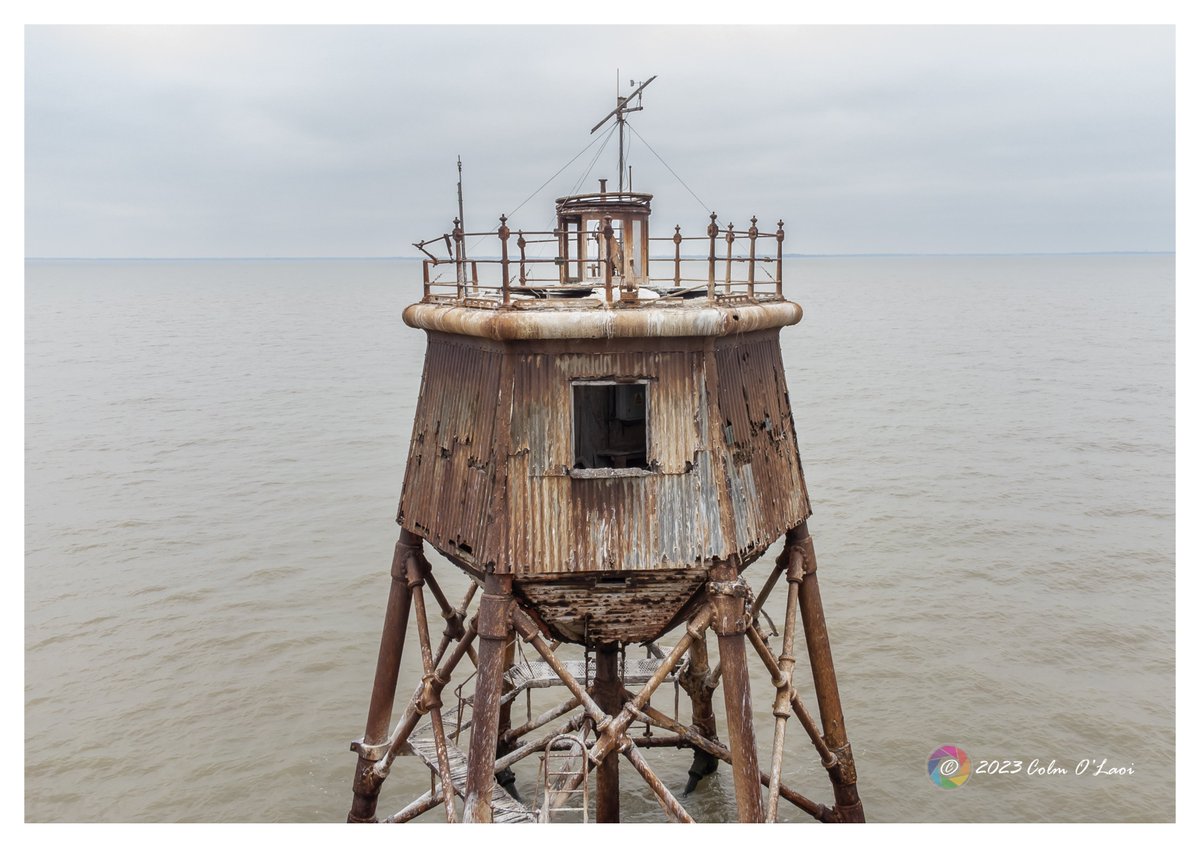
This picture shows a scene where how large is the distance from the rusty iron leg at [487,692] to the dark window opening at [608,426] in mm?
3360

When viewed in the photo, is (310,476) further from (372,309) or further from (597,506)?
(372,309)

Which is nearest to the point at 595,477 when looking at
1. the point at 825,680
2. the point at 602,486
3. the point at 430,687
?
the point at 602,486

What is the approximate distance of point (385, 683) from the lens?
12.3 m

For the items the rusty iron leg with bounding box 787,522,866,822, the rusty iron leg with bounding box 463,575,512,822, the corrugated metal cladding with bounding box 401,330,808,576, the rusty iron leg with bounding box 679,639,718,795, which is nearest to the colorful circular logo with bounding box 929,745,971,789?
the rusty iron leg with bounding box 787,522,866,822

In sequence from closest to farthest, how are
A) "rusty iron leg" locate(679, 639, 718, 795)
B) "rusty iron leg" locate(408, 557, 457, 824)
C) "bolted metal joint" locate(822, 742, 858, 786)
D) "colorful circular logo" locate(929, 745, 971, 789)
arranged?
"rusty iron leg" locate(408, 557, 457, 824) < "bolted metal joint" locate(822, 742, 858, 786) < "rusty iron leg" locate(679, 639, 718, 795) < "colorful circular logo" locate(929, 745, 971, 789)

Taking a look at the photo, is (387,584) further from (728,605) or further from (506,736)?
(728,605)

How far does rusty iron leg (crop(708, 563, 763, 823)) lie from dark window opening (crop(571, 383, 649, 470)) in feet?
10.8

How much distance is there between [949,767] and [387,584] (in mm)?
12380

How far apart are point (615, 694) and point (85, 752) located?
32.0 ft

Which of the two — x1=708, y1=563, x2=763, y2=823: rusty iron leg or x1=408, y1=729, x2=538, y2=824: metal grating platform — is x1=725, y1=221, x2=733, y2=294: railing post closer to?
x1=708, y1=563, x2=763, y2=823: rusty iron leg

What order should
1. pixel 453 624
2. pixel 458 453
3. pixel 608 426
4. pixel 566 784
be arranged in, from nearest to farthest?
1. pixel 458 453
2. pixel 566 784
3. pixel 608 426
4. pixel 453 624

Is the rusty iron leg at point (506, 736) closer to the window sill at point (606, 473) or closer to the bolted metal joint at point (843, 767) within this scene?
the bolted metal joint at point (843, 767)

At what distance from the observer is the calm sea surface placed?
51.1 feet

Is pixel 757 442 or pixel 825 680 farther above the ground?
pixel 757 442
